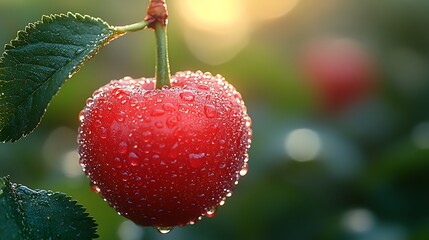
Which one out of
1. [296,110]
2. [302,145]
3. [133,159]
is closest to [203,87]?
[133,159]

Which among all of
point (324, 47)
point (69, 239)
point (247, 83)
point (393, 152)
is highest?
point (324, 47)

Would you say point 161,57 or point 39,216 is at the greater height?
point 161,57

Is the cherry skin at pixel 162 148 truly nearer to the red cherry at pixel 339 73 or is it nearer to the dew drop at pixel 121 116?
the dew drop at pixel 121 116

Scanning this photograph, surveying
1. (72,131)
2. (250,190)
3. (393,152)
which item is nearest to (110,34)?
(250,190)

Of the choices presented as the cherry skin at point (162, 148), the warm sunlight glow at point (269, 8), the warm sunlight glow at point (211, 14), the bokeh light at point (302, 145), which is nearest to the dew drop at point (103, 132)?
the cherry skin at point (162, 148)

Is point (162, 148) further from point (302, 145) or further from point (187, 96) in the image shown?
point (302, 145)

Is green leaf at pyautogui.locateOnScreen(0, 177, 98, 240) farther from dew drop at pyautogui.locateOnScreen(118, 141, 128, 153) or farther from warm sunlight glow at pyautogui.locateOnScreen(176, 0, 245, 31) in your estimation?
warm sunlight glow at pyautogui.locateOnScreen(176, 0, 245, 31)

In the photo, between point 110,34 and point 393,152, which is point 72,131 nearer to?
point 393,152
